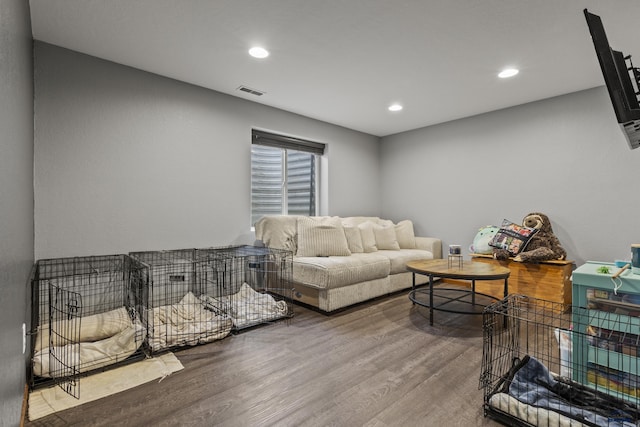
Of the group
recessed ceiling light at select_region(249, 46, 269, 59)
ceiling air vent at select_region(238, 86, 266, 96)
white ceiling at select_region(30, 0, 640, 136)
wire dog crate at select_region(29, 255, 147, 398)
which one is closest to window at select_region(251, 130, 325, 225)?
ceiling air vent at select_region(238, 86, 266, 96)

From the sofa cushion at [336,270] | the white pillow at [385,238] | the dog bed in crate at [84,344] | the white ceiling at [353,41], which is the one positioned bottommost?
the dog bed in crate at [84,344]

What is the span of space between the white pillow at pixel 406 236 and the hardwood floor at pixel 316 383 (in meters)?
1.97

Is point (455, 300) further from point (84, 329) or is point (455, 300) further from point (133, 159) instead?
point (133, 159)

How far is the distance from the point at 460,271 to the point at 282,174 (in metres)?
2.65

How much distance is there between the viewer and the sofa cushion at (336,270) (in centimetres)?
307

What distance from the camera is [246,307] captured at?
123 inches

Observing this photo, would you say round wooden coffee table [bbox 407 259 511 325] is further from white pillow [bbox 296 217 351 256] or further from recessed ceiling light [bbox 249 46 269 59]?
recessed ceiling light [bbox 249 46 269 59]

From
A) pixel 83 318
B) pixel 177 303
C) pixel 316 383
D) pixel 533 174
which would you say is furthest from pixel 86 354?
pixel 533 174

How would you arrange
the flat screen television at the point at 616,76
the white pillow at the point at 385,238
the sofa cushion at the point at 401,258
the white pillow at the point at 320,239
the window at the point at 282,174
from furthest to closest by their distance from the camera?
the white pillow at the point at 385,238 → the window at the point at 282,174 → the sofa cushion at the point at 401,258 → the white pillow at the point at 320,239 → the flat screen television at the point at 616,76

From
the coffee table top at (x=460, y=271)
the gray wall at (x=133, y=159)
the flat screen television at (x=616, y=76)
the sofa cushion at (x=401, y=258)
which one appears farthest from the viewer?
the sofa cushion at (x=401, y=258)

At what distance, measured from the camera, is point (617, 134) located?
128 inches

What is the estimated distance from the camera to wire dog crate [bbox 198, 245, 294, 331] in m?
2.99

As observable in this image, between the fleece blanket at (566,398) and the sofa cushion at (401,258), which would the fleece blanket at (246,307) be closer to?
the sofa cushion at (401,258)

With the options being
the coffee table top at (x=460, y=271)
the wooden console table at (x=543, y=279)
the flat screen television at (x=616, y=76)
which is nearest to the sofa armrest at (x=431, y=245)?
the wooden console table at (x=543, y=279)
